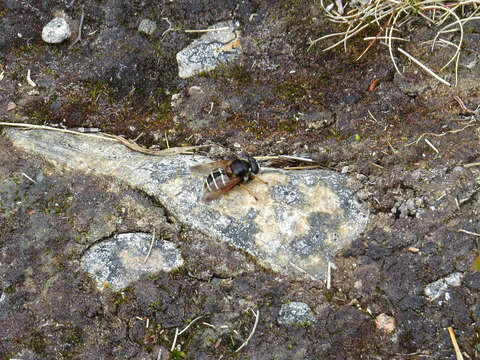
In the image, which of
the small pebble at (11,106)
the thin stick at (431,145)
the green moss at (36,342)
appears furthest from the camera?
the small pebble at (11,106)

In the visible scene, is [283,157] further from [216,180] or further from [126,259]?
[126,259]

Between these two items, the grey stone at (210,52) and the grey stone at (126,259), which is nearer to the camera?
the grey stone at (126,259)

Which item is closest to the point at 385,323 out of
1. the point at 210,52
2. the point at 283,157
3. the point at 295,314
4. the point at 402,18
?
the point at 295,314

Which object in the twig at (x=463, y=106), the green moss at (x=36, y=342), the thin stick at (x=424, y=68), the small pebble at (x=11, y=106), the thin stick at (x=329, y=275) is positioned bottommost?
the green moss at (x=36, y=342)

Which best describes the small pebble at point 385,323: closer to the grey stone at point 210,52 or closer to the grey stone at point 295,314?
the grey stone at point 295,314

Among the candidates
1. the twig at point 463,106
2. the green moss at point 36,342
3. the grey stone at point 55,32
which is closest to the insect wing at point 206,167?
the green moss at point 36,342

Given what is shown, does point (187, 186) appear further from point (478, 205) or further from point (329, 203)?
point (478, 205)

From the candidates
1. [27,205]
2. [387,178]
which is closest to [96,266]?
[27,205]

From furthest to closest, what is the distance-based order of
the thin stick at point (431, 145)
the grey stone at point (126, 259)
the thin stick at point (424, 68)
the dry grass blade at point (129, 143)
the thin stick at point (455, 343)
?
the dry grass blade at point (129, 143)
the thin stick at point (424, 68)
the thin stick at point (431, 145)
the grey stone at point (126, 259)
the thin stick at point (455, 343)
